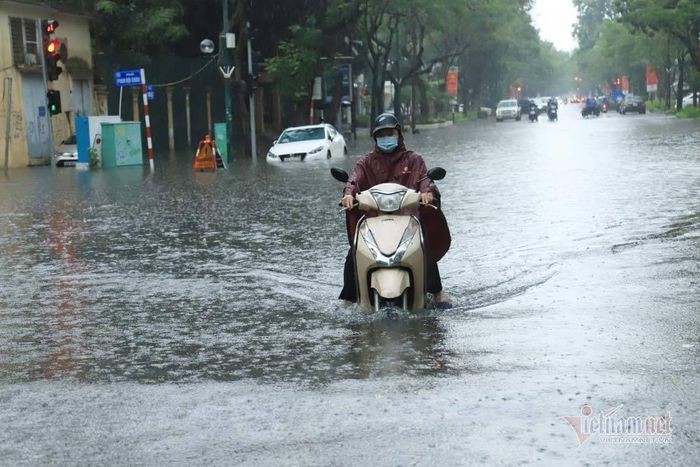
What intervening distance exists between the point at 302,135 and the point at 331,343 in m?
31.3

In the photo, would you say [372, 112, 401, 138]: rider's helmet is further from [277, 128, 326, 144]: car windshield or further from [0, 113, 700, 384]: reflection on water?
[277, 128, 326, 144]: car windshield

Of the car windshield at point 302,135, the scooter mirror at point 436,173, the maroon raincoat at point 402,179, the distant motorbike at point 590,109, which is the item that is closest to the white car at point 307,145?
the car windshield at point 302,135

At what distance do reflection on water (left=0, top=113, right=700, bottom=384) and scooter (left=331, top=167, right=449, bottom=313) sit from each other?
194 millimetres

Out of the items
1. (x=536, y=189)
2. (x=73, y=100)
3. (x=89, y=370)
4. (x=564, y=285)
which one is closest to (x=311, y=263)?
(x=564, y=285)

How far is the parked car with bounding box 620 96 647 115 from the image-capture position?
9769cm

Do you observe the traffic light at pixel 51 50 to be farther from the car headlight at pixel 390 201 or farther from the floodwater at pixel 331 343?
the car headlight at pixel 390 201

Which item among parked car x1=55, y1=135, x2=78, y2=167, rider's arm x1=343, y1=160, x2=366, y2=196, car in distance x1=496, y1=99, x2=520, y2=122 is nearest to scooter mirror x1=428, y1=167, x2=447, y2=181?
rider's arm x1=343, y1=160, x2=366, y2=196

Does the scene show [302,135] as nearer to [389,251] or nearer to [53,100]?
[53,100]

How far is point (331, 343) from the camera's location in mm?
8375

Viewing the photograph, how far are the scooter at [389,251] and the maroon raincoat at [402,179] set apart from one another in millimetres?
214

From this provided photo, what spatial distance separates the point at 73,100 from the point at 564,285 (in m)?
38.2

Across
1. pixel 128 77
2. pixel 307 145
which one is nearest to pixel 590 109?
pixel 307 145

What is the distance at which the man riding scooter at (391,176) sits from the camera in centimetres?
961

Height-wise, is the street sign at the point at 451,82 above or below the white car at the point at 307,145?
above
